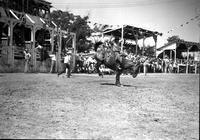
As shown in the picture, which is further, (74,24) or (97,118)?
(74,24)

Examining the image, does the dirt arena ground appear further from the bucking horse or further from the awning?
the awning

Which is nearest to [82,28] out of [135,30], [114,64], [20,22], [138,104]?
[135,30]

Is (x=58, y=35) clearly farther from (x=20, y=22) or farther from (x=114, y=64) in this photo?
(x=114, y=64)

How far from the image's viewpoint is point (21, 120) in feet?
17.6

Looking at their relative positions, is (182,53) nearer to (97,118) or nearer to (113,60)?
(113,60)

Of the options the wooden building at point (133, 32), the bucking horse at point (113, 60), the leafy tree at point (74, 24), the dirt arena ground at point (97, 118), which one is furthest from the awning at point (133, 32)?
the dirt arena ground at point (97, 118)

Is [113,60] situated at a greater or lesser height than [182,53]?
lesser

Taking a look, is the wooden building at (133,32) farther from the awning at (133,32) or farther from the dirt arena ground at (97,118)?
the dirt arena ground at (97,118)

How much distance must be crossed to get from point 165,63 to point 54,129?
3160 cm

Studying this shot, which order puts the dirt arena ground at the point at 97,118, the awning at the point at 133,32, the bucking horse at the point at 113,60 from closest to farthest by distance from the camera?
the dirt arena ground at the point at 97,118 → the bucking horse at the point at 113,60 → the awning at the point at 133,32

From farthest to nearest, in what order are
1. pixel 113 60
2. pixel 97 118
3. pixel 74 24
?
1. pixel 74 24
2. pixel 113 60
3. pixel 97 118

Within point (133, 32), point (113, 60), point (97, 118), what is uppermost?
point (133, 32)

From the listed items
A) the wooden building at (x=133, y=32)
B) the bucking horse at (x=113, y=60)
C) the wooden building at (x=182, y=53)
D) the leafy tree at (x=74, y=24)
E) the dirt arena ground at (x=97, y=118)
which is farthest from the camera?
the leafy tree at (x=74, y=24)

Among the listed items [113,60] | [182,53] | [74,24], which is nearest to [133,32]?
[74,24]
